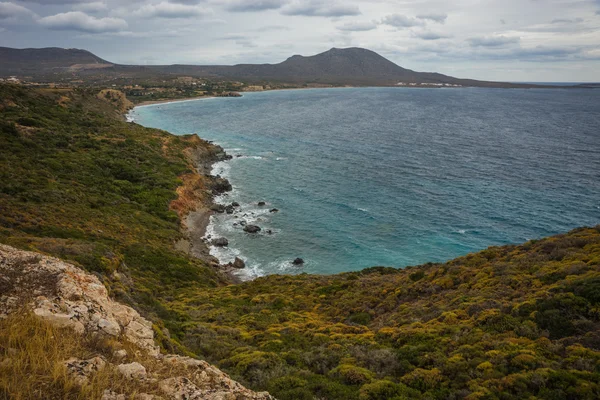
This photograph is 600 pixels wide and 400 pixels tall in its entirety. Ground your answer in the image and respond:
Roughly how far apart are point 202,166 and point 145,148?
1349 cm

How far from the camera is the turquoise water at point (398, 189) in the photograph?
50.4 meters

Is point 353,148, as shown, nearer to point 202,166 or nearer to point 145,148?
point 202,166

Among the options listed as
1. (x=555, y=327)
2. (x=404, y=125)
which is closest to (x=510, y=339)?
(x=555, y=327)

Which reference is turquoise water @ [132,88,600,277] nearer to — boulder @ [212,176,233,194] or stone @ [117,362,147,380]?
boulder @ [212,176,233,194]

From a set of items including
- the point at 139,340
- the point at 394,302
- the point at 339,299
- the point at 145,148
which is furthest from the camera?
the point at 145,148

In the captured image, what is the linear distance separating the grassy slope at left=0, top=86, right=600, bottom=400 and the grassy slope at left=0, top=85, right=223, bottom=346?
247mm

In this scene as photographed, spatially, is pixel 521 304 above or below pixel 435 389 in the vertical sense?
above

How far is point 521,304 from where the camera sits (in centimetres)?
1780

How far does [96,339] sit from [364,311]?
18134mm

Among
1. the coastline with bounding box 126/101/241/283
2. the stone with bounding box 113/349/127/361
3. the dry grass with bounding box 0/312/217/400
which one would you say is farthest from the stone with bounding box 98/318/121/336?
the coastline with bounding box 126/101/241/283

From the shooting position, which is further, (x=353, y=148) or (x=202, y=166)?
(x=353, y=148)

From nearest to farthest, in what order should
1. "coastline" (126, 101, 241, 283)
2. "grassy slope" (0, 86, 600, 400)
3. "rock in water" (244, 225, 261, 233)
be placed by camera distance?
"grassy slope" (0, 86, 600, 400) → "coastline" (126, 101, 241, 283) → "rock in water" (244, 225, 261, 233)

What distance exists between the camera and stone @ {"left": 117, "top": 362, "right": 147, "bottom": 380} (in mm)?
8766

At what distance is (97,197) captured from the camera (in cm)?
4888
